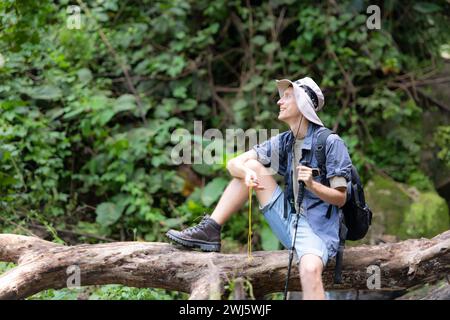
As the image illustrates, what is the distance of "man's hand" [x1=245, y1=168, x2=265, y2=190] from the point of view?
3939 millimetres

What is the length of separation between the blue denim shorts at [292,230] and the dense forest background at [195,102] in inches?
121

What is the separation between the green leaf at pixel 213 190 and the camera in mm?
7355

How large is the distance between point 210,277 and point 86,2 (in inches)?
226

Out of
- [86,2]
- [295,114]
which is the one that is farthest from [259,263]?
[86,2]

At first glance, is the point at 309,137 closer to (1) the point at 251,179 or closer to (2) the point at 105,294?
(1) the point at 251,179

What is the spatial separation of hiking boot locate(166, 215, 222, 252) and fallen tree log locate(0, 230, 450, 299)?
7cm

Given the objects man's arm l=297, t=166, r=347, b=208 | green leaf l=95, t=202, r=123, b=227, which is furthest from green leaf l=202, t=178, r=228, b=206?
man's arm l=297, t=166, r=347, b=208

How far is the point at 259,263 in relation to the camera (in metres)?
4.12

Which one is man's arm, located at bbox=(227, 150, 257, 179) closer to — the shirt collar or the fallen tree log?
the shirt collar

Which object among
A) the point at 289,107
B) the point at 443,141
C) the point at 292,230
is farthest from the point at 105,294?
the point at 443,141

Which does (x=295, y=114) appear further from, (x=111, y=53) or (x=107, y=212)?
(x=111, y=53)

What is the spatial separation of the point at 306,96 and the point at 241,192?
0.79 metres

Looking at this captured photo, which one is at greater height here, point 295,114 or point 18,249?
point 295,114

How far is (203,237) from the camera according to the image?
4262mm
